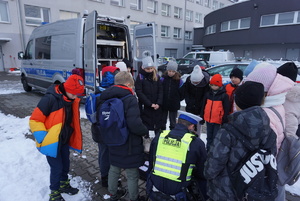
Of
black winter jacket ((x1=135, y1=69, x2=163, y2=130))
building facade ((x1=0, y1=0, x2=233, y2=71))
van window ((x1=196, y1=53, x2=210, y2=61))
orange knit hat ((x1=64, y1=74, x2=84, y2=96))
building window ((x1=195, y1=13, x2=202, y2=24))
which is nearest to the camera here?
orange knit hat ((x1=64, y1=74, x2=84, y2=96))

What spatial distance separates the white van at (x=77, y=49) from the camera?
4992mm

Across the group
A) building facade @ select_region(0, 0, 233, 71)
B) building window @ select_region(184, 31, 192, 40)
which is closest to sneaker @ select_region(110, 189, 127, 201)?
building facade @ select_region(0, 0, 233, 71)

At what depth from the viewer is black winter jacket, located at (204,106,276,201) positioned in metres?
1.42

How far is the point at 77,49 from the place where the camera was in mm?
5484

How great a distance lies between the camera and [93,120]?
7.62ft

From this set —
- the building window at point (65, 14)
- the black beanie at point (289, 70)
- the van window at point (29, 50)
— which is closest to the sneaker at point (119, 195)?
the black beanie at point (289, 70)

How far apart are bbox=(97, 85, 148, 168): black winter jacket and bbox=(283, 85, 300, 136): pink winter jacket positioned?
141 cm

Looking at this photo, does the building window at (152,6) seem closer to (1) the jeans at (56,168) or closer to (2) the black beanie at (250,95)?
(1) the jeans at (56,168)

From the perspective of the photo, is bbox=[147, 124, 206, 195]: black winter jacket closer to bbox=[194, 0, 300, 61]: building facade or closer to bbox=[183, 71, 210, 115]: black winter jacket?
bbox=[183, 71, 210, 115]: black winter jacket

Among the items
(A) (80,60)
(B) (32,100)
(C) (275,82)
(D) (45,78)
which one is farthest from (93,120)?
(B) (32,100)

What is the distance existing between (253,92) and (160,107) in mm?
2420

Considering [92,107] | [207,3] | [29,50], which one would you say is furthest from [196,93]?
[207,3]

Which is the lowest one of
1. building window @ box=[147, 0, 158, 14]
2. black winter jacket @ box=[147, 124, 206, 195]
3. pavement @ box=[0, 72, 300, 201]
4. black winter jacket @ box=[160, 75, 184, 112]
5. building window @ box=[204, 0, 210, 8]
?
pavement @ box=[0, 72, 300, 201]

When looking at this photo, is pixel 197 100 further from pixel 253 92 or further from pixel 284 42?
pixel 284 42
